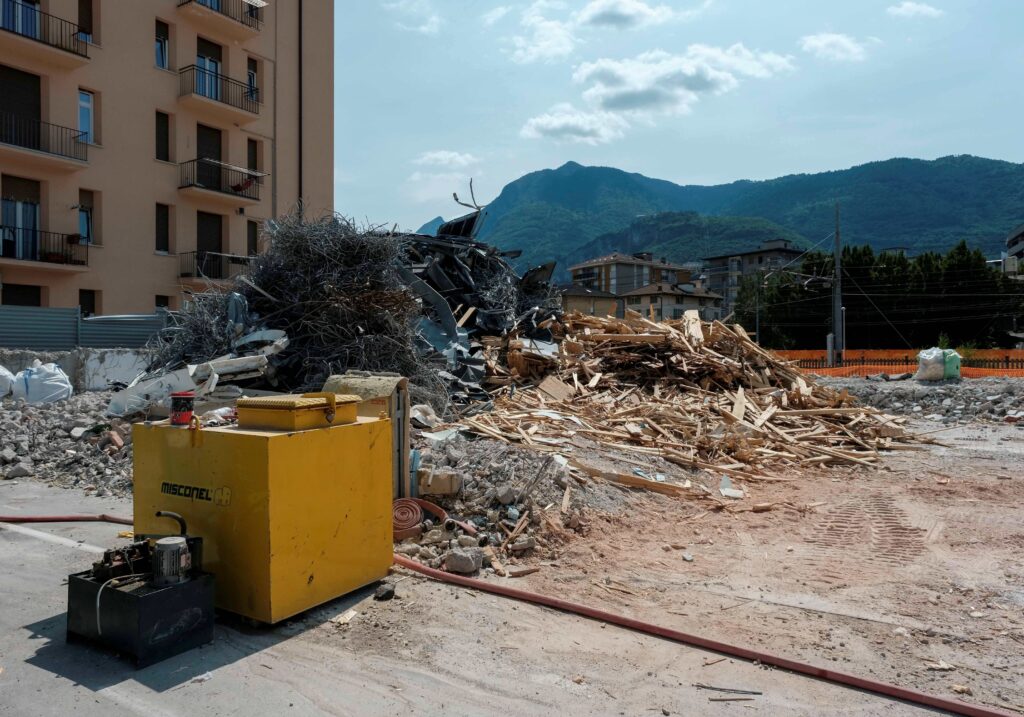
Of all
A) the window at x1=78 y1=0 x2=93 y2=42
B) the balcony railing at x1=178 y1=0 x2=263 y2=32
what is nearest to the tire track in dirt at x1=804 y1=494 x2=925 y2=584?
the window at x1=78 y1=0 x2=93 y2=42

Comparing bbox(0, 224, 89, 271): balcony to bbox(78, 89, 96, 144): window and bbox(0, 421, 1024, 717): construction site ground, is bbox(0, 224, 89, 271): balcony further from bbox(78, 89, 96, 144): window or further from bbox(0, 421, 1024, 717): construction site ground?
bbox(0, 421, 1024, 717): construction site ground

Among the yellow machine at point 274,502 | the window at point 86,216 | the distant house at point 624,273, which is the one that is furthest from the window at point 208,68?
the distant house at point 624,273

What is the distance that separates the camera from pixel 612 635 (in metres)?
4.53

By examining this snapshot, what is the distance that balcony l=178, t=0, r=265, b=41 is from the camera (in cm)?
2762

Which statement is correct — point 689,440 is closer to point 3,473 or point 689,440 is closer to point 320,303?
point 320,303

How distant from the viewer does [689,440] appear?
10.8 meters

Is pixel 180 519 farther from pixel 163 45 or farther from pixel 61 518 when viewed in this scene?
pixel 163 45

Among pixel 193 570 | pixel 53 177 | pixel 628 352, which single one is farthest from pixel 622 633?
pixel 53 177

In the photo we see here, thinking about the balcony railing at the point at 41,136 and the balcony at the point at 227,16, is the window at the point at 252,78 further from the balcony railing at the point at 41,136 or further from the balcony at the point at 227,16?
the balcony railing at the point at 41,136

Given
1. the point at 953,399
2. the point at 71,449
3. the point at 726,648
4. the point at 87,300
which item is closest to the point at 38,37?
the point at 87,300

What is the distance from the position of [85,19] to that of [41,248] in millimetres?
8329

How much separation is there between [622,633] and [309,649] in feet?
6.37

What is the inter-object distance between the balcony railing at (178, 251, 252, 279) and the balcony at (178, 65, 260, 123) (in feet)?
19.0

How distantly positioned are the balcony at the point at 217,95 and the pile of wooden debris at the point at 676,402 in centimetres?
1928
